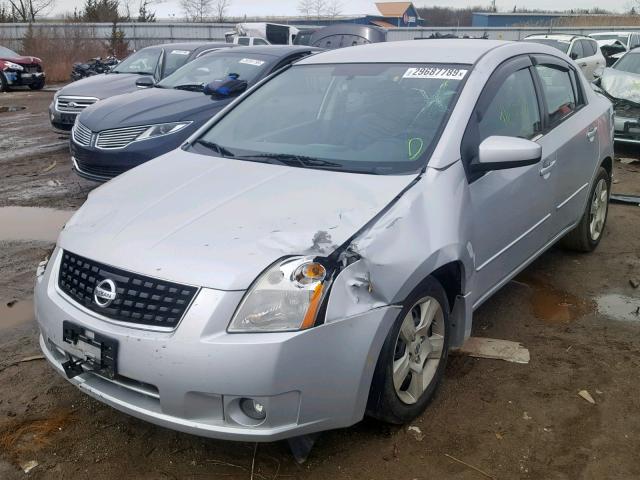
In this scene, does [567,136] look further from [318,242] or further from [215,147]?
[318,242]

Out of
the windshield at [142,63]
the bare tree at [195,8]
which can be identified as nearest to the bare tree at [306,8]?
the bare tree at [195,8]

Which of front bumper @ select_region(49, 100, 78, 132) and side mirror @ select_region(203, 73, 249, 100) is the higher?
side mirror @ select_region(203, 73, 249, 100)

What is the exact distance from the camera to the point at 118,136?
6.70 m

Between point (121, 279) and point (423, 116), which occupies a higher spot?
point (423, 116)

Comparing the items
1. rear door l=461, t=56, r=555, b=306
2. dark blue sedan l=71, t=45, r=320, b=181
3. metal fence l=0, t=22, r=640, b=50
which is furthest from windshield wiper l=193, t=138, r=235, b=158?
metal fence l=0, t=22, r=640, b=50

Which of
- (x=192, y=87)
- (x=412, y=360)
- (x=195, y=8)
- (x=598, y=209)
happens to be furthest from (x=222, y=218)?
(x=195, y=8)

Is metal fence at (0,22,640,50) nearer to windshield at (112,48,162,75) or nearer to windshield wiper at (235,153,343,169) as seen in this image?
windshield at (112,48,162,75)

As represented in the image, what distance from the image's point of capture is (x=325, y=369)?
236 cm

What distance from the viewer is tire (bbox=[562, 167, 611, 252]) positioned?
4.91m

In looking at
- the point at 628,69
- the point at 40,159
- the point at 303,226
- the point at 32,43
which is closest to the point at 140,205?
the point at 303,226

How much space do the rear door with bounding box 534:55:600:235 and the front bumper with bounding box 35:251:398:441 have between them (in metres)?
2.17

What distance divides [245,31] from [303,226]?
18937 mm

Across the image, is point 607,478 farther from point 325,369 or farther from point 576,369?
point 325,369

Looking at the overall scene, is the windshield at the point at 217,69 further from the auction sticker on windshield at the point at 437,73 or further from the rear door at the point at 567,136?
the auction sticker on windshield at the point at 437,73
